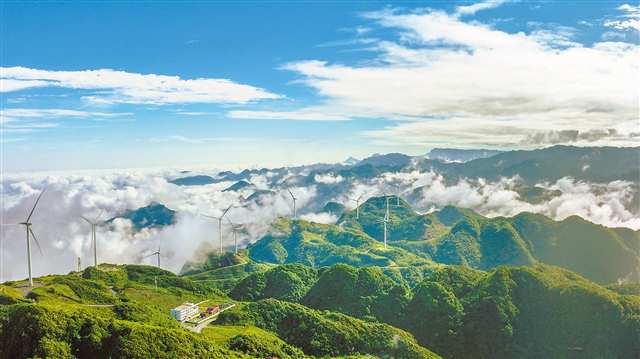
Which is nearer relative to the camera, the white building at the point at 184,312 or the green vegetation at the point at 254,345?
the green vegetation at the point at 254,345

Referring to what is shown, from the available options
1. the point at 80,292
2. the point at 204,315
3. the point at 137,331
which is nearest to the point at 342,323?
the point at 204,315

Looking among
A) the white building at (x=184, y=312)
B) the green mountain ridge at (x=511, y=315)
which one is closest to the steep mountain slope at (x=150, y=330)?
the white building at (x=184, y=312)

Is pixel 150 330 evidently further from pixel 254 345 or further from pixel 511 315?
pixel 511 315

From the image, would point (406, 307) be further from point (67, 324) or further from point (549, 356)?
point (67, 324)

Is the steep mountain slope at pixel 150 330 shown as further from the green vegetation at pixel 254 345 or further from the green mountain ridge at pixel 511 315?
the green mountain ridge at pixel 511 315

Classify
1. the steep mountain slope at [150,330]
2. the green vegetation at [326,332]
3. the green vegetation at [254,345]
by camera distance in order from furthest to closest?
the green vegetation at [326,332] < the green vegetation at [254,345] < the steep mountain slope at [150,330]

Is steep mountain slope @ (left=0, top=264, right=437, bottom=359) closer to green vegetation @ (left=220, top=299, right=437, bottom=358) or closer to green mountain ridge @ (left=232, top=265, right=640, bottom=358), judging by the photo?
green vegetation @ (left=220, top=299, right=437, bottom=358)

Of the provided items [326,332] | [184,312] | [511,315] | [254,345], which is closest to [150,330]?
[254,345]

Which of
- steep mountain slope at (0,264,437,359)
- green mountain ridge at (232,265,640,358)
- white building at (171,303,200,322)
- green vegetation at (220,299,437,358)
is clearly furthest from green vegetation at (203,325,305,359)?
green mountain ridge at (232,265,640,358)

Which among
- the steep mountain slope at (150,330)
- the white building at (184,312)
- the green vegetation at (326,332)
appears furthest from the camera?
the white building at (184,312)

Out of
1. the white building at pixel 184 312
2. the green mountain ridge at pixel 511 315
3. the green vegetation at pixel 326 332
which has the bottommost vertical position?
the green mountain ridge at pixel 511 315

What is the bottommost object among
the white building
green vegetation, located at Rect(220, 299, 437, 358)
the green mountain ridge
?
the green mountain ridge
